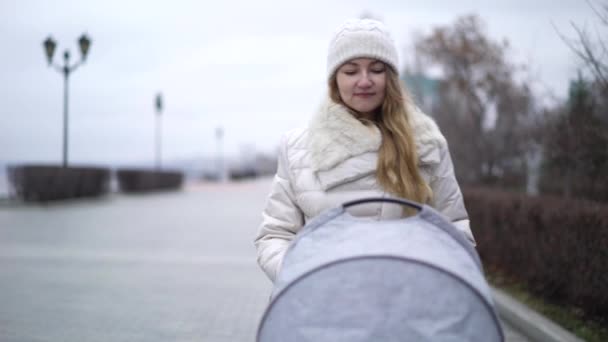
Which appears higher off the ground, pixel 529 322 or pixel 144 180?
pixel 529 322

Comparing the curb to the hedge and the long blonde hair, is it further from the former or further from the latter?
the long blonde hair

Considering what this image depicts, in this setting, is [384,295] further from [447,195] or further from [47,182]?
[47,182]

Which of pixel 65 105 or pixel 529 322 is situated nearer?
pixel 529 322

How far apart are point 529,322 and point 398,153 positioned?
350 cm

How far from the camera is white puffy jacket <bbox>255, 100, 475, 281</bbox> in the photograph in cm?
266

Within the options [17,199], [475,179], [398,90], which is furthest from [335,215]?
[17,199]

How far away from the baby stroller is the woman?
539mm

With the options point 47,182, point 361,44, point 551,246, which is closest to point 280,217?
point 361,44

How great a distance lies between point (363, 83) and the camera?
2801mm

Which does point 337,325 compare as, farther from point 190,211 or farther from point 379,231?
point 190,211

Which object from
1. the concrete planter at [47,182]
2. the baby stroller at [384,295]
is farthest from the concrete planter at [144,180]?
the baby stroller at [384,295]

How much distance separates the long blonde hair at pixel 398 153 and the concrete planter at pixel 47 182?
20584 mm

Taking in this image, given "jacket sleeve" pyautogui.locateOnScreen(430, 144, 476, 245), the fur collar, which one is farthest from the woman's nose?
"jacket sleeve" pyautogui.locateOnScreen(430, 144, 476, 245)

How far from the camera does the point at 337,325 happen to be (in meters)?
1.97
